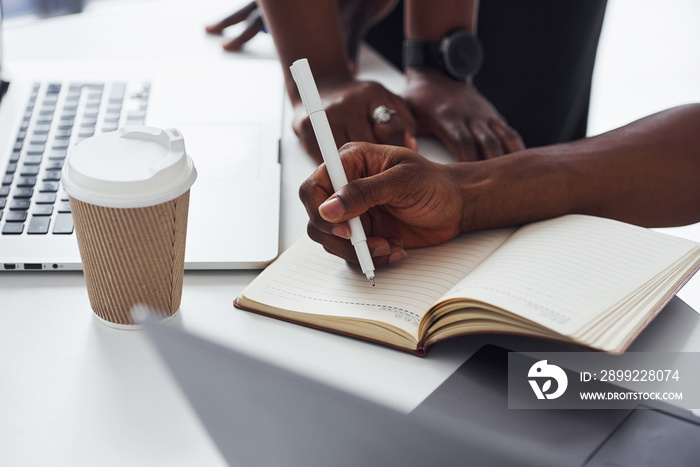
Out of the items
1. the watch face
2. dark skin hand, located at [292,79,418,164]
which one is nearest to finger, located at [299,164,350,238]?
dark skin hand, located at [292,79,418,164]

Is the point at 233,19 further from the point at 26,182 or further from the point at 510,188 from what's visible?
the point at 510,188

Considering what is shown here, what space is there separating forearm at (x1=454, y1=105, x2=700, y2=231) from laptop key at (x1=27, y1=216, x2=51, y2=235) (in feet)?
1.47

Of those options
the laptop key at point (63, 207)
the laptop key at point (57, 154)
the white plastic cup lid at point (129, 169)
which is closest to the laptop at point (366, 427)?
the white plastic cup lid at point (129, 169)

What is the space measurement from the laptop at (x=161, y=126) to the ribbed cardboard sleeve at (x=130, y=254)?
98 millimetres

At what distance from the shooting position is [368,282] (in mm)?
712

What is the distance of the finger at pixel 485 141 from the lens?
97 centimetres

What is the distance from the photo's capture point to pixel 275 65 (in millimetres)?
1183

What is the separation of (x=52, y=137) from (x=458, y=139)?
1.74ft

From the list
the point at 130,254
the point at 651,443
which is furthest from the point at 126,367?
the point at 651,443

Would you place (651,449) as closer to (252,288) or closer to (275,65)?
(252,288)

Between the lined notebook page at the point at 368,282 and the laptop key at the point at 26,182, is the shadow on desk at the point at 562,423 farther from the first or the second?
the laptop key at the point at 26,182

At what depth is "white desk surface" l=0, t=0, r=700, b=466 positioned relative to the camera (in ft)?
1.80

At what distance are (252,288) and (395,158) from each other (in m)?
0.19

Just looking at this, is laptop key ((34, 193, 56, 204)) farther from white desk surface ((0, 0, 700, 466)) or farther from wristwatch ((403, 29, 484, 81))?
wristwatch ((403, 29, 484, 81))
